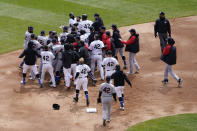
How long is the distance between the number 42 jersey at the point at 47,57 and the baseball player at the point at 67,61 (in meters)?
0.51

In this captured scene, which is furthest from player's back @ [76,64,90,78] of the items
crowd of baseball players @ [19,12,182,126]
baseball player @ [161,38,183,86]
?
baseball player @ [161,38,183,86]

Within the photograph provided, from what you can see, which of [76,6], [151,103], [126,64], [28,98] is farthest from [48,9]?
[151,103]

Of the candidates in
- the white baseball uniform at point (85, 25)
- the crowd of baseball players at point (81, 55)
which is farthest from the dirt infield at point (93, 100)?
the white baseball uniform at point (85, 25)

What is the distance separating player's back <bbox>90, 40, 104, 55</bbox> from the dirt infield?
1.54 meters

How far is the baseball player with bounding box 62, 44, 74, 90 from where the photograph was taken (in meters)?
16.3

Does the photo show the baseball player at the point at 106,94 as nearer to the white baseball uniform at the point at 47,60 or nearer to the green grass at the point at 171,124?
the green grass at the point at 171,124

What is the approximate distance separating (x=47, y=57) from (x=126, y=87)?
11.0ft

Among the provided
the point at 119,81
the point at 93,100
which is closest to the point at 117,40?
the point at 93,100

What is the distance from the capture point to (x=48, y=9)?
24.8m

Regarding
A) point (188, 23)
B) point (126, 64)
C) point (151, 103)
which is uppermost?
point (188, 23)

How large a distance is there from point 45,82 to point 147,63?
15.4 feet

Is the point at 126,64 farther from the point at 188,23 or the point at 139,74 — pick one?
the point at 188,23

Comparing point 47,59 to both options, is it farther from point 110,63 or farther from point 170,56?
point 170,56

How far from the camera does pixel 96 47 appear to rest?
17.0m
